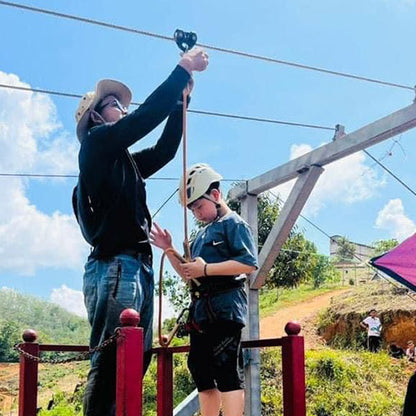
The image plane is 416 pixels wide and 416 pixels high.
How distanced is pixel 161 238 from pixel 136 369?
0.66 meters

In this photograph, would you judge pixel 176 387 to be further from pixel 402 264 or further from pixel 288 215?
pixel 402 264

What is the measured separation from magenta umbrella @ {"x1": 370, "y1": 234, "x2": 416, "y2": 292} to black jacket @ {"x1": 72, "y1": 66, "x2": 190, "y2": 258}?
1.48 m

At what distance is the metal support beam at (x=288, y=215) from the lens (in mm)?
4070

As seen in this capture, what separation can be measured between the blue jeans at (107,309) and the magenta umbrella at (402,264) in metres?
1.55

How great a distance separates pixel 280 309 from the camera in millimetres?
15039

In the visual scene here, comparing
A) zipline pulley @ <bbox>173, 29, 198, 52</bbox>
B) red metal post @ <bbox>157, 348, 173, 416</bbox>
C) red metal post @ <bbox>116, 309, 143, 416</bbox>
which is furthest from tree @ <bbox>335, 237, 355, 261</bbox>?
red metal post @ <bbox>116, 309, 143, 416</bbox>

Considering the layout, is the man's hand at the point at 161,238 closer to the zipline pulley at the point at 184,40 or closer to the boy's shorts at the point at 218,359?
the boy's shorts at the point at 218,359

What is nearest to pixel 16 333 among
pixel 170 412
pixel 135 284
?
pixel 170 412

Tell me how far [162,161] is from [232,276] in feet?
1.58

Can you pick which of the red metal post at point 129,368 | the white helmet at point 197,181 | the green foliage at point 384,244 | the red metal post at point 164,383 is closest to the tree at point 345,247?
the green foliage at point 384,244

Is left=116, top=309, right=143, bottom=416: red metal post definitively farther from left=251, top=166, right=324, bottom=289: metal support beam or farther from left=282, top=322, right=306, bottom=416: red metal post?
left=251, top=166, right=324, bottom=289: metal support beam

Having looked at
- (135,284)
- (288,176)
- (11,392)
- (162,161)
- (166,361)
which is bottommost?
(11,392)

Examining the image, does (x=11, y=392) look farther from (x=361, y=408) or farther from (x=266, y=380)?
(x=361, y=408)

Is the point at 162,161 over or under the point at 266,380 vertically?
over
